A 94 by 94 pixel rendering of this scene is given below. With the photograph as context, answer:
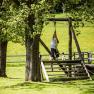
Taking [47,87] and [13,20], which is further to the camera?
[13,20]

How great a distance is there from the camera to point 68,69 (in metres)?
26.1

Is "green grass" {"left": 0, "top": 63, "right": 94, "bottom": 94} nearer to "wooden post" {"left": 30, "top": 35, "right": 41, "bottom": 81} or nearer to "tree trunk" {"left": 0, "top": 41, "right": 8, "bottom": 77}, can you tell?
"wooden post" {"left": 30, "top": 35, "right": 41, "bottom": 81}

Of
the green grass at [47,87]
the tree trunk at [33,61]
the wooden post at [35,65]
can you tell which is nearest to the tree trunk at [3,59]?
the green grass at [47,87]

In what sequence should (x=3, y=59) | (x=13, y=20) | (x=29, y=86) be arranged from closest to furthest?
(x=13, y=20) < (x=29, y=86) < (x=3, y=59)

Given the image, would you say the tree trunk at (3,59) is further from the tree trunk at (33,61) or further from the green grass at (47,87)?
the tree trunk at (33,61)

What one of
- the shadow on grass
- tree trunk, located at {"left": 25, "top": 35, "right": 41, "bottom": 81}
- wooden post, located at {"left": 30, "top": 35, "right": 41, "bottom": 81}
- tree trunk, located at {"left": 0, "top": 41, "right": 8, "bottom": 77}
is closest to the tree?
tree trunk, located at {"left": 25, "top": 35, "right": 41, "bottom": 81}

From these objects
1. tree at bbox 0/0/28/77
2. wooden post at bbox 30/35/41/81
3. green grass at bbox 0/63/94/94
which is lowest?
green grass at bbox 0/63/94/94

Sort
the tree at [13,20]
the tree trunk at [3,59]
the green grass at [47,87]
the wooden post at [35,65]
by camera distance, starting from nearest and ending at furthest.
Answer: the green grass at [47,87], the tree at [13,20], the wooden post at [35,65], the tree trunk at [3,59]

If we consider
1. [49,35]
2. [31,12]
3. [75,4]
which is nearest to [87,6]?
[75,4]

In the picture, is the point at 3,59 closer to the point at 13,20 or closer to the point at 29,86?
the point at 29,86

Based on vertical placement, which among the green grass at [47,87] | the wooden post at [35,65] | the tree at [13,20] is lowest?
the green grass at [47,87]

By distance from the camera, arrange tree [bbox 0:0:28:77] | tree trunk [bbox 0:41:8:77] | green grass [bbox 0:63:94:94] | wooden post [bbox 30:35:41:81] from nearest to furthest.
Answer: green grass [bbox 0:63:94:94], tree [bbox 0:0:28:77], wooden post [bbox 30:35:41:81], tree trunk [bbox 0:41:8:77]

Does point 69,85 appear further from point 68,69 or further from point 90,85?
point 68,69

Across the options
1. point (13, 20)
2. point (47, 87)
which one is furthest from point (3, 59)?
point (47, 87)
